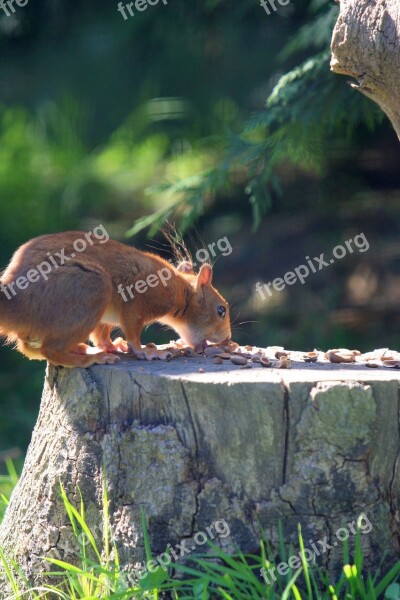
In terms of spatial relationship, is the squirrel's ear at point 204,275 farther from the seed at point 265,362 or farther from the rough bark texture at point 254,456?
the rough bark texture at point 254,456

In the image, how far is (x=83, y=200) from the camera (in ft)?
26.1

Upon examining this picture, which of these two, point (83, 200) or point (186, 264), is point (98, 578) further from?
point (83, 200)

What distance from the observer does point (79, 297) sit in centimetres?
353

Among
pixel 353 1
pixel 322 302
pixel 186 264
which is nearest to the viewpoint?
pixel 353 1

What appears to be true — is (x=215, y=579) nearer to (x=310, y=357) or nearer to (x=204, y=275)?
(x=310, y=357)

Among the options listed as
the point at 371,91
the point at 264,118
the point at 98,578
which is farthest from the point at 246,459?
the point at 264,118

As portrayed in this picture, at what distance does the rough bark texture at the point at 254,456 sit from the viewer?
9.96ft

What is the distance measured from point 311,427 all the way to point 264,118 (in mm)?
2651

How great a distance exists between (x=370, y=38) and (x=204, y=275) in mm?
1441

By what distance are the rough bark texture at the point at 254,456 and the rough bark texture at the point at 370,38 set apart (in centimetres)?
112

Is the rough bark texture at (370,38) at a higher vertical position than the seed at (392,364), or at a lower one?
higher

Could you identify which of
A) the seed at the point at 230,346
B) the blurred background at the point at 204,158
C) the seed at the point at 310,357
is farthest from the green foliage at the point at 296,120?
the seed at the point at 310,357

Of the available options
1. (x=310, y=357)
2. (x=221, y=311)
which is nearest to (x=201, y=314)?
(x=221, y=311)

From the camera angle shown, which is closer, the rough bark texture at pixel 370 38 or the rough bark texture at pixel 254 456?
the rough bark texture at pixel 254 456
